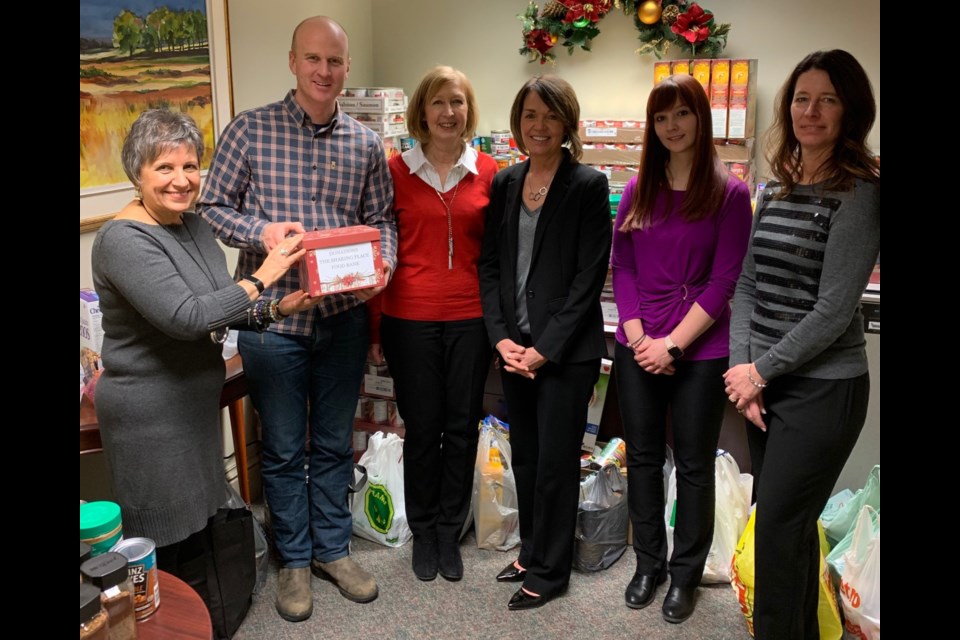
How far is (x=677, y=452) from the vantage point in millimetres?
2230

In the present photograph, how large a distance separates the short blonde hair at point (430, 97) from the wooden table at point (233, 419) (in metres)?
0.86

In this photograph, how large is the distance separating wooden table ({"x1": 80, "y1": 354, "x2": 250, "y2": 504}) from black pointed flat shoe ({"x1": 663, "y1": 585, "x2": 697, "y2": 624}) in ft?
4.48

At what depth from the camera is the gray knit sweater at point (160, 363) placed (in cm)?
170

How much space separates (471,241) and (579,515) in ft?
3.11

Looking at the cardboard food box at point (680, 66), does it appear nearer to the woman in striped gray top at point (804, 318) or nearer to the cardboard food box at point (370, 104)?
the cardboard food box at point (370, 104)

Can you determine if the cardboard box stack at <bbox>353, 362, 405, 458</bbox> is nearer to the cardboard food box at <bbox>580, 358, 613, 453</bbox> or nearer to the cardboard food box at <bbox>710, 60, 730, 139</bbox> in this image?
the cardboard food box at <bbox>580, 358, 613, 453</bbox>

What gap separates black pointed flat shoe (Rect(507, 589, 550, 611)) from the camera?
2.34 meters

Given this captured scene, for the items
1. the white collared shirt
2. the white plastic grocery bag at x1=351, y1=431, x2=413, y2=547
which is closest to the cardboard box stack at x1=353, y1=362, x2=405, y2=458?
the white plastic grocery bag at x1=351, y1=431, x2=413, y2=547

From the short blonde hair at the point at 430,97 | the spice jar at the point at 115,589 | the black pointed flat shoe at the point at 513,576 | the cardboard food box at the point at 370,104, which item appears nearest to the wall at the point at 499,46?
the cardboard food box at the point at 370,104

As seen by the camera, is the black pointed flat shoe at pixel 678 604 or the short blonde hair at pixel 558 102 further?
the black pointed flat shoe at pixel 678 604
